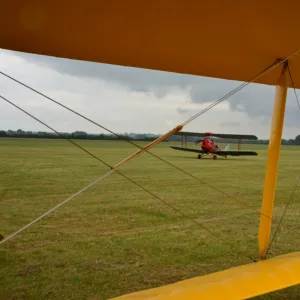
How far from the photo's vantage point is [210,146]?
2556cm

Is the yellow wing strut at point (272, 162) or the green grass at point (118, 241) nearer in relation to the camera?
the yellow wing strut at point (272, 162)

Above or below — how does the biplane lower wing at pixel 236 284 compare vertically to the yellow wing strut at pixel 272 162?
below

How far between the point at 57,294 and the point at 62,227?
1949mm

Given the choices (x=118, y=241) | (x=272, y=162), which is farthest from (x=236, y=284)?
(x=118, y=241)

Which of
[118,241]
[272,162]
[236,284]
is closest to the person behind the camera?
[236,284]

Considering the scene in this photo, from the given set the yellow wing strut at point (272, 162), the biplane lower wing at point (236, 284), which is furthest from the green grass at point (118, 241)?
the biplane lower wing at point (236, 284)

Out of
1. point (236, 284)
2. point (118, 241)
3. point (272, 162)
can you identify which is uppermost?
point (272, 162)

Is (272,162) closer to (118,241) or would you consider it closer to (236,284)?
(236,284)

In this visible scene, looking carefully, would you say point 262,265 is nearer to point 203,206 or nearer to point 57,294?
point 57,294

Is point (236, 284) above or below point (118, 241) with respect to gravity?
above

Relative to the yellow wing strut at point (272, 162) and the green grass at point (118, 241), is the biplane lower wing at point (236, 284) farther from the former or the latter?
the green grass at point (118, 241)

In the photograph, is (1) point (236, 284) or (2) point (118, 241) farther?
(2) point (118, 241)

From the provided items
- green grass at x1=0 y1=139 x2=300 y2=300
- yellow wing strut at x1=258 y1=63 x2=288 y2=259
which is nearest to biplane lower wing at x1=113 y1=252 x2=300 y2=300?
yellow wing strut at x1=258 y1=63 x2=288 y2=259

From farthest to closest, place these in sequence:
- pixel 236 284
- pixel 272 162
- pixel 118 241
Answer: pixel 118 241
pixel 272 162
pixel 236 284
